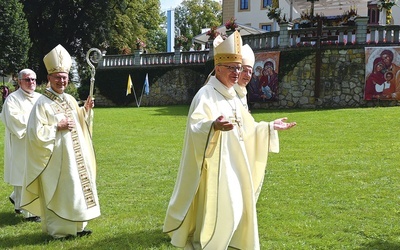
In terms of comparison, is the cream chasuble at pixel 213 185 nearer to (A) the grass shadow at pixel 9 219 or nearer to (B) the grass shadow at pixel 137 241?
(B) the grass shadow at pixel 137 241

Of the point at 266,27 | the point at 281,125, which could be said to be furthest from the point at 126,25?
the point at 281,125

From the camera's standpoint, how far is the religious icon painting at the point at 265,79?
21875mm

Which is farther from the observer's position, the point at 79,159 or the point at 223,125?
the point at 79,159

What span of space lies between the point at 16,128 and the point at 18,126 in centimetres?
4

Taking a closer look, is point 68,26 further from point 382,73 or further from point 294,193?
point 294,193

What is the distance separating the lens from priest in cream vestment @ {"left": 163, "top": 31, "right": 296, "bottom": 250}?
15.3 ft

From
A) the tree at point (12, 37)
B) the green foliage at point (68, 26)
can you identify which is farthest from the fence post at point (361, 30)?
the green foliage at point (68, 26)

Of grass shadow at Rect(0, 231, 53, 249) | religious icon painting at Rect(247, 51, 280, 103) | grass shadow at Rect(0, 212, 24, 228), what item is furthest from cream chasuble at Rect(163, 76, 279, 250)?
religious icon painting at Rect(247, 51, 280, 103)

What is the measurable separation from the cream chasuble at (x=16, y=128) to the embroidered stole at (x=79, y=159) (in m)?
1.29

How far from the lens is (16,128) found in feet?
24.8

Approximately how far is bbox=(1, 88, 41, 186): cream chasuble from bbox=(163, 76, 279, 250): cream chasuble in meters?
3.58

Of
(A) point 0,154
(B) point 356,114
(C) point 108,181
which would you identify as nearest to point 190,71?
(B) point 356,114

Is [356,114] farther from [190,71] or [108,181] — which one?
[190,71]

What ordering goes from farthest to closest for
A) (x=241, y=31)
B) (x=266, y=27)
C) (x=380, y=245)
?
(x=266, y=27) < (x=241, y=31) < (x=380, y=245)
